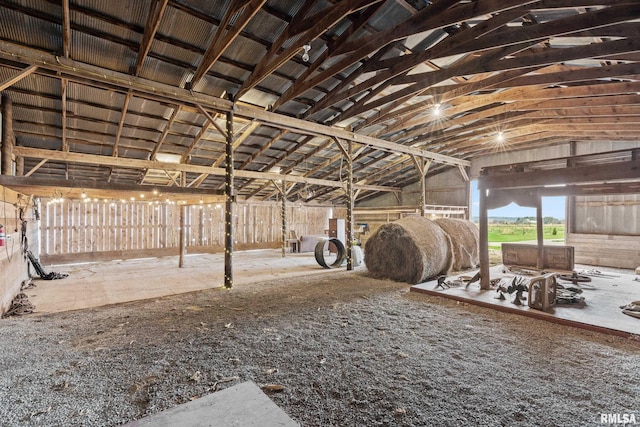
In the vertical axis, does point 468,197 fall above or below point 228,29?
below

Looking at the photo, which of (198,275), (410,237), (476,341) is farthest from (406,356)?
(198,275)

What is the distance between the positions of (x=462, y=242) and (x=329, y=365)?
643 centimetres

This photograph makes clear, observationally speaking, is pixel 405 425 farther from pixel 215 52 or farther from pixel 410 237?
pixel 215 52

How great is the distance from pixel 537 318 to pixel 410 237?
2.90m

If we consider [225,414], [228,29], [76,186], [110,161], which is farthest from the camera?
[110,161]

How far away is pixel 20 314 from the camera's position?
441 centimetres

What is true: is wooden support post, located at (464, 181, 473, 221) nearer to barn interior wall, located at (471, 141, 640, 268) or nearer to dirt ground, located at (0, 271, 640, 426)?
barn interior wall, located at (471, 141, 640, 268)

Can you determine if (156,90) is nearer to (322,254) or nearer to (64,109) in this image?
(64,109)

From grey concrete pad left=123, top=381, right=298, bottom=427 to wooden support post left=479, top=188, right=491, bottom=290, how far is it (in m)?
4.97

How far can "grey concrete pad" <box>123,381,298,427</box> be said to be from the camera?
1.78 meters

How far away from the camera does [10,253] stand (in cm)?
503

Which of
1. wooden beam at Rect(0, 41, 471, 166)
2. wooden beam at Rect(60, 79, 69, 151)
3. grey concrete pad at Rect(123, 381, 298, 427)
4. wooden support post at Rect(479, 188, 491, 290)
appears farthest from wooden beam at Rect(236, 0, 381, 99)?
grey concrete pad at Rect(123, 381, 298, 427)

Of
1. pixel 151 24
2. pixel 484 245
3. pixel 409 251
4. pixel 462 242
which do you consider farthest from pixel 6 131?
pixel 462 242

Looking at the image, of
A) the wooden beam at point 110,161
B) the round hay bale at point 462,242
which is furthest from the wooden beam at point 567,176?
the wooden beam at point 110,161
